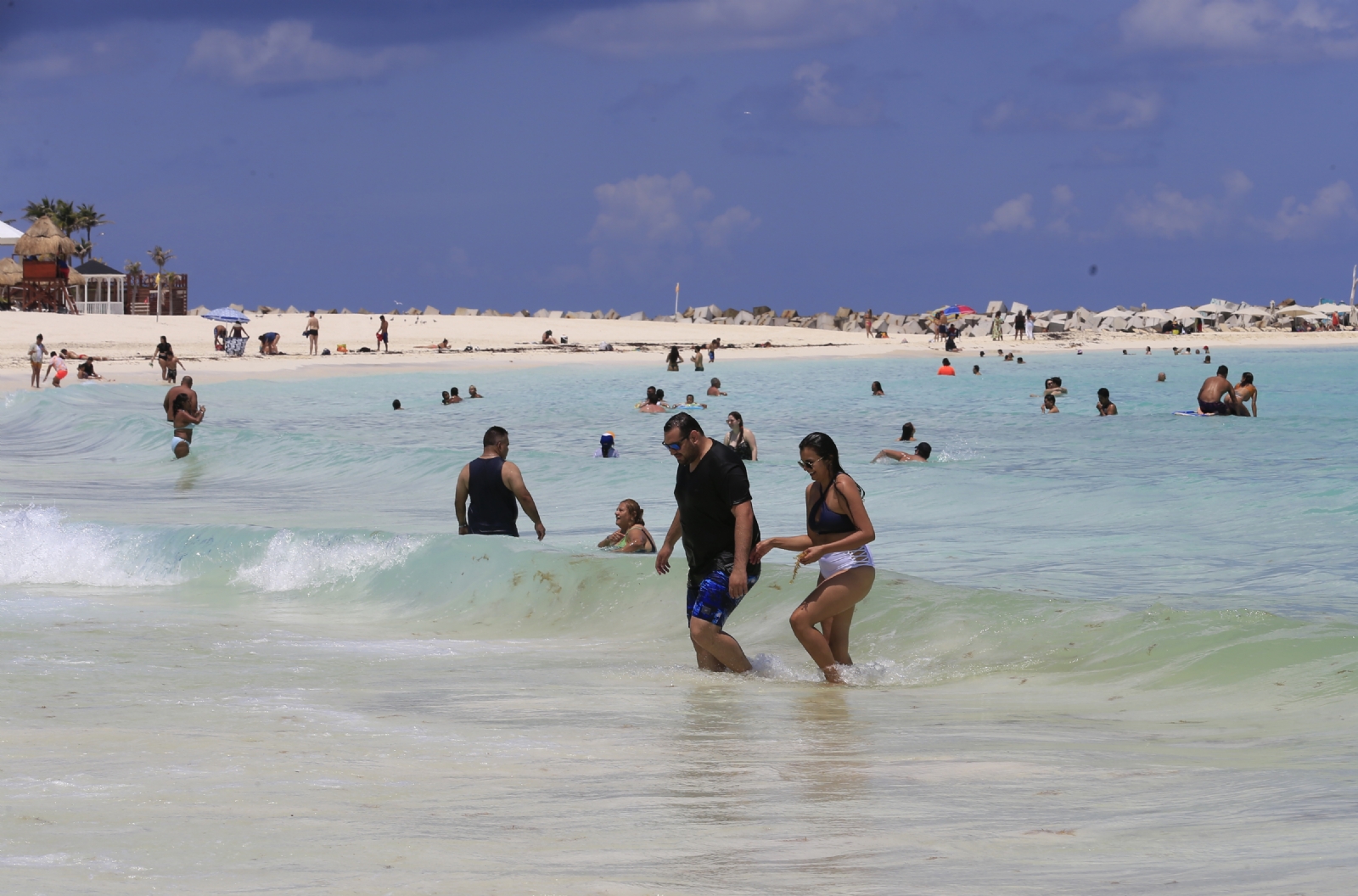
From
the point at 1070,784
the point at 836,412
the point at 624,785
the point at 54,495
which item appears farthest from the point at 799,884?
the point at 836,412

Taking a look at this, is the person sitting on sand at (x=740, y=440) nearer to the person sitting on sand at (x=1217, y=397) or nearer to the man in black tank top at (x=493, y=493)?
the man in black tank top at (x=493, y=493)

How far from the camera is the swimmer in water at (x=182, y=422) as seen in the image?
2184 cm

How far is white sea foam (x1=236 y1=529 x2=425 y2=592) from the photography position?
465 inches

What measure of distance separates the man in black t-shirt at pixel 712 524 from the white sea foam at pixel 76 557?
630 centimetres

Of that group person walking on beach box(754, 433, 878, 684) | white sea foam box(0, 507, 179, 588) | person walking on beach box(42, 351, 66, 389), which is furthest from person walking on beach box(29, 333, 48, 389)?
person walking on beach box(754, 433, 878, 684)

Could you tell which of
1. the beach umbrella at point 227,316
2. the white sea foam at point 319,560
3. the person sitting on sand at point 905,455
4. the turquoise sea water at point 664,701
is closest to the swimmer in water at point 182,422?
the turquoise sea water at point 664,701

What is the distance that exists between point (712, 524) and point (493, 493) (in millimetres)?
4183

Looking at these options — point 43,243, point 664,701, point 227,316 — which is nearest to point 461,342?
point 227,316

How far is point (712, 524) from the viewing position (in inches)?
289

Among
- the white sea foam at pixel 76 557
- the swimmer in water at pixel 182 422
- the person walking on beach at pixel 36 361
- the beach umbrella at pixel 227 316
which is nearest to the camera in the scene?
the white sea foam at pixel 76 557

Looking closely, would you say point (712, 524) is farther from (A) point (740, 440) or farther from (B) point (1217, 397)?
(B) point (1217, 397)

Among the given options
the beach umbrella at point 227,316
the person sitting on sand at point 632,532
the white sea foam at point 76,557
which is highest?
the beach umbrella at point 227,316

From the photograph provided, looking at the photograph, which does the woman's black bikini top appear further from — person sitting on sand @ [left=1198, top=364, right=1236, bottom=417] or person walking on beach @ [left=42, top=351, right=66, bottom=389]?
person walking on beach @ [left=42, top=351, right=66, bottom=389]

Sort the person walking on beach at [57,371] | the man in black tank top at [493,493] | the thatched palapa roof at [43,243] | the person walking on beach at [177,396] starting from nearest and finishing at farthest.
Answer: the man in black tank top at [493,493] → the person walking on beach at [177,396] → the person walking on beach at [57,371] → the thatched palapa roof at [43,243]
